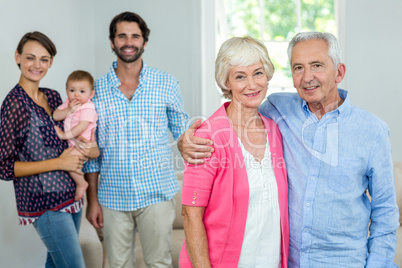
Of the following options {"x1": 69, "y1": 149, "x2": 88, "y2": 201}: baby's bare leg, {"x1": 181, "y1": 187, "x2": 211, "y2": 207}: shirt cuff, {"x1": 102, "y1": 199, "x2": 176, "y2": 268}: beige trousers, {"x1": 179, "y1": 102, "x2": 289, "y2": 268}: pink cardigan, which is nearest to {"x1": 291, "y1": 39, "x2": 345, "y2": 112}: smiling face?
{"x1": 179, "y1": 102, "x2": 289, "y2": 268}: pink cardigan

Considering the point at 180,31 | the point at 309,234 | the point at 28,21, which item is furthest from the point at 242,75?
the point at 180,31

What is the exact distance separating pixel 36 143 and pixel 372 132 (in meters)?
1.50

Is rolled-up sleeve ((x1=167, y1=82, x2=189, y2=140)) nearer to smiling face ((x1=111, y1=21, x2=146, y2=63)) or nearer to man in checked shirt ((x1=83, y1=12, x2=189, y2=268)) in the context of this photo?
man in checked shirt ((x1=83, y1=12, x2=189, y2=268))

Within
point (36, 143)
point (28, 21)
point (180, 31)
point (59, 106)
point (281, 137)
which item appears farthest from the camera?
point (180, 31)

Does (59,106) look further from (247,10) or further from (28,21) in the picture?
(247,10)

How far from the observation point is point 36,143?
6.75 feet

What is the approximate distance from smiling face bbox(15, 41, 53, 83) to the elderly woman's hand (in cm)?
38

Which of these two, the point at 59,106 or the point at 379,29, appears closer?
the point at 59,106

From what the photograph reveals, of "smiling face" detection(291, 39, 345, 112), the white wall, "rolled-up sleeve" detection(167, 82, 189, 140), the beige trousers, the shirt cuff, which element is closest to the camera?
the shirt cuff

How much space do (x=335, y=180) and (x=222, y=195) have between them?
409mm

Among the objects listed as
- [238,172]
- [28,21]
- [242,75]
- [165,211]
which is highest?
[28,21]

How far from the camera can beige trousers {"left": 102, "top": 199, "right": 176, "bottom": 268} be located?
2.29m

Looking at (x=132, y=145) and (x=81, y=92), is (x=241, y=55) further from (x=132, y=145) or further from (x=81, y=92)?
(x=81, y=92)

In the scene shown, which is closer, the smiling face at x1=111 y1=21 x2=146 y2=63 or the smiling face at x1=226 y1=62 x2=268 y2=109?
the smiling face at x1=226 y1=62 x2=268 y2=109
